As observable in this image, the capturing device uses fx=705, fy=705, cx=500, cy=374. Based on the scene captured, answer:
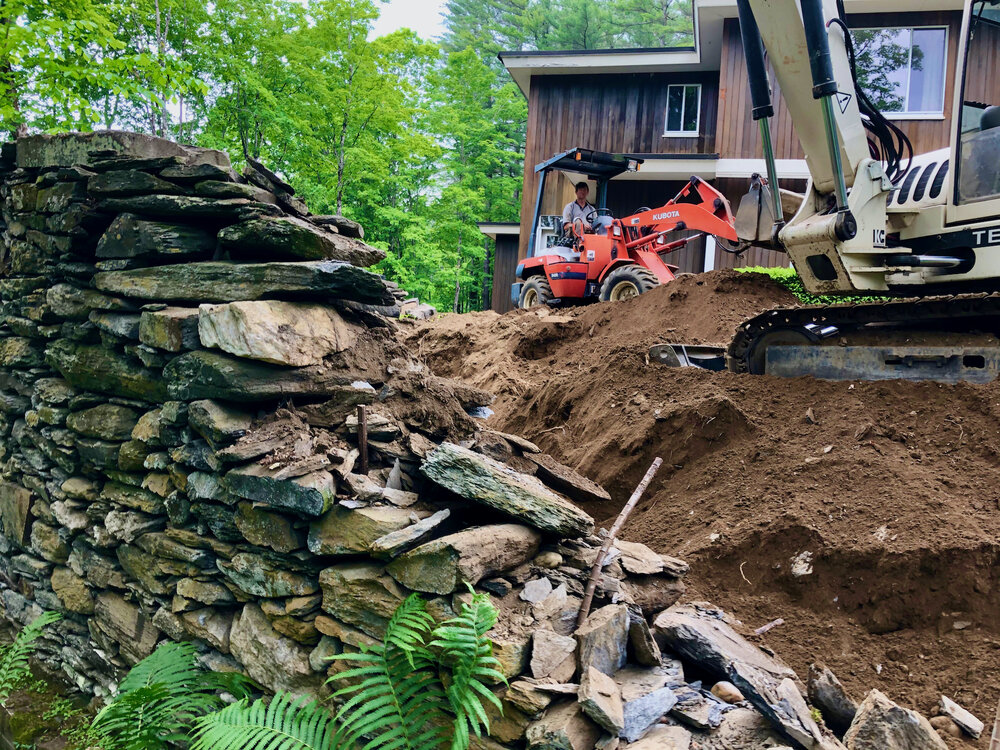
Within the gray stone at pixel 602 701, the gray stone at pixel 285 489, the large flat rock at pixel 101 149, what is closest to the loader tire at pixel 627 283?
the large flat rock at pixel 101 149

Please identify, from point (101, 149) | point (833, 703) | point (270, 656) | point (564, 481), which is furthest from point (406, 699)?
point (101, 149)

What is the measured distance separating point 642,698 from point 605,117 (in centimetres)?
1591

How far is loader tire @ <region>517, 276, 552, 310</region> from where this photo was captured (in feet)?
37.0

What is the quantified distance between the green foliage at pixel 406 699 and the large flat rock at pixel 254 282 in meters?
1.82

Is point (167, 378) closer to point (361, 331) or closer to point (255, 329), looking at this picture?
point (255, 329)

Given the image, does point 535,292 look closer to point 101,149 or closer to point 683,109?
point 683,109

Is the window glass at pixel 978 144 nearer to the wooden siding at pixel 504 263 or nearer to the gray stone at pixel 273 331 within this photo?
the gray stone at pixel 273 331

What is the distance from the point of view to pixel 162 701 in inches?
142

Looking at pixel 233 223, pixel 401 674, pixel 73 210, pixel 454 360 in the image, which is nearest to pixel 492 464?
pixel 401 674

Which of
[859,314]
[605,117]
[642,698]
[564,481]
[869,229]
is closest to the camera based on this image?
[642,698]

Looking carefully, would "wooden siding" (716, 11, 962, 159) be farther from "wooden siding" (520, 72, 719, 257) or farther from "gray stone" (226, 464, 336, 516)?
"gray stone" (226, 464, 336, 516)

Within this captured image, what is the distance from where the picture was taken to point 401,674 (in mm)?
2850

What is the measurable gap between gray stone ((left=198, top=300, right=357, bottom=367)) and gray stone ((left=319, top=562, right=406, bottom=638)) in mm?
1129

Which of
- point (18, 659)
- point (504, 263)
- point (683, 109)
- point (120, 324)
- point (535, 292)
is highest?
A: point (683, 109)
